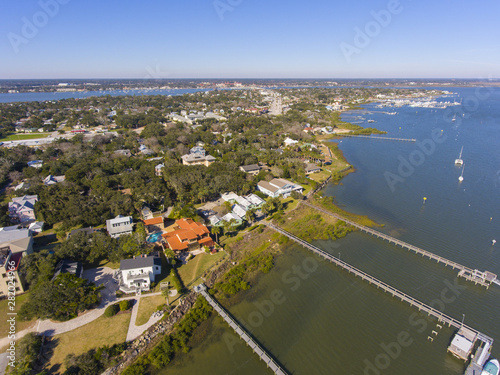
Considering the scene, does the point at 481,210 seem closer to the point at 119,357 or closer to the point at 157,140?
the point at 119,357

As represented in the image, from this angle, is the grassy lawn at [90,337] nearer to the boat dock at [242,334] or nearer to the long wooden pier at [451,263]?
the boat dock at [242,334]

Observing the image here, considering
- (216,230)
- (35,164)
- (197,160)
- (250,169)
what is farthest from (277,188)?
(35,164)

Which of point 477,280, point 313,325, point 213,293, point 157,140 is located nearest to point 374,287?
point 313,325

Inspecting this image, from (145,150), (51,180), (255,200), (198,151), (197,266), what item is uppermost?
(198,151)

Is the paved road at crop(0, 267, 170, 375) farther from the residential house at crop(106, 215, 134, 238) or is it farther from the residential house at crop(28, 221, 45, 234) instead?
the residential house at crop(28, 221, 45, 234)

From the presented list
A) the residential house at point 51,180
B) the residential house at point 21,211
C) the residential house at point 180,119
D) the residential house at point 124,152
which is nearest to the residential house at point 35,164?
the residential house at point 51,180

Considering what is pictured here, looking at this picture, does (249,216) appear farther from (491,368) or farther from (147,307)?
(491,368)
